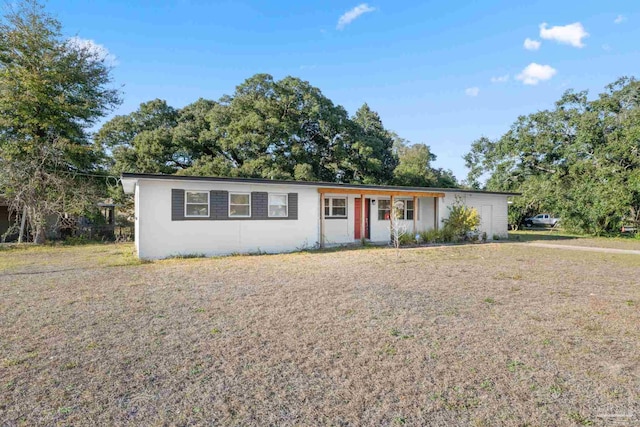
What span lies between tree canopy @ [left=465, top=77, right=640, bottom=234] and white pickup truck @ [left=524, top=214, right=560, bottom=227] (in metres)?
6.18

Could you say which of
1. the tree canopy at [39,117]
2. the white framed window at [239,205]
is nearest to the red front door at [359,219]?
the white framed window at [239,205]

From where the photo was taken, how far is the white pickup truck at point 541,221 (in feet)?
107

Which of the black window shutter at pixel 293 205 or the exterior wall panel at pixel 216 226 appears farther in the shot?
the black window shutter at pixel 293 205

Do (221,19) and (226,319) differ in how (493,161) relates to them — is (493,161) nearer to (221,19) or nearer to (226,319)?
(221,19)

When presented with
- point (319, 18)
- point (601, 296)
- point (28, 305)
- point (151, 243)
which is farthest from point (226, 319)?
point (319, 18)

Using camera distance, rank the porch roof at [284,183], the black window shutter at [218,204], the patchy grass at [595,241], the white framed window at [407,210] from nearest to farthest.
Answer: the porch roof at [284,183]
the black window shutter at [218,204]
the patchy grass at [595,241]
the white framed window at [407,210]

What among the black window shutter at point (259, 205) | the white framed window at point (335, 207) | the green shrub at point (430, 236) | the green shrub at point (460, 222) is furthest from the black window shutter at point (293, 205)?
the green shrub at point (460, 222)

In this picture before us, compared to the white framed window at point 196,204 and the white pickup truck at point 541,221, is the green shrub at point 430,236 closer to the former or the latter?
the white framed window at point 196,204

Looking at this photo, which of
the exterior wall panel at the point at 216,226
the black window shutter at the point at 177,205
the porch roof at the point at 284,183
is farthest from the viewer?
the black window shutter at the point at 177,205

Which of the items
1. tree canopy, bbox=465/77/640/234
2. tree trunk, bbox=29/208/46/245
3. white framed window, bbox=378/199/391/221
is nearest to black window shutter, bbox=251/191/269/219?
white framed window, bbox=378/199/391/221

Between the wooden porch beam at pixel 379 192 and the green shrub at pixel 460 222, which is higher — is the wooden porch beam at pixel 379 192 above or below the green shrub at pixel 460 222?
above

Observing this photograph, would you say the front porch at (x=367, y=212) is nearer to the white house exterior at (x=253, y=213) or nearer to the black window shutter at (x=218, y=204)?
the white house exterior at (x=253, y=213)

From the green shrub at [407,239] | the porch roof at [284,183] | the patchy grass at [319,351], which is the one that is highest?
the porch roof at [284,183]

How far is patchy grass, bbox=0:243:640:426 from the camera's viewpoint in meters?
2.66
